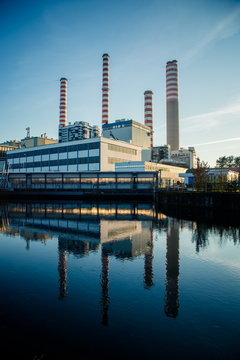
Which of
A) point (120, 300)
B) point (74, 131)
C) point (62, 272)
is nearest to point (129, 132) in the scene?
point (74, 131)

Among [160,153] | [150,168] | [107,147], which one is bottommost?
[150,168]

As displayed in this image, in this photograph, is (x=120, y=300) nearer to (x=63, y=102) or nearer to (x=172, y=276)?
(x=172, y=276)

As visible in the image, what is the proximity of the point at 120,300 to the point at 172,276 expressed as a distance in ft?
9.35

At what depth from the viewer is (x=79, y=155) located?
244ft

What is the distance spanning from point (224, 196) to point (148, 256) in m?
19.2

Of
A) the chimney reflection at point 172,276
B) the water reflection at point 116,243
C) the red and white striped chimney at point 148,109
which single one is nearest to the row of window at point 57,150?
the red and white striped chimney at point 148,109

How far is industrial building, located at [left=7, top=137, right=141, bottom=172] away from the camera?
71062 mm

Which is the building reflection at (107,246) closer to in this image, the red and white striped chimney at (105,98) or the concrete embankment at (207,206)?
the concrete embankment at (207,206)

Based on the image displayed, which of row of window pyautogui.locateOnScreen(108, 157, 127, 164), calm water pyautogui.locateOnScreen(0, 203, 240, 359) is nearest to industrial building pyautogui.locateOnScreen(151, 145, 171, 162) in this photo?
row of window pyautogui.locateOnScreen(108, 157, 127, 164)

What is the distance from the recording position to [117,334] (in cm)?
599

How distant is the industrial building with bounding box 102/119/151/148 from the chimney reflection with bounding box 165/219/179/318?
7262cm

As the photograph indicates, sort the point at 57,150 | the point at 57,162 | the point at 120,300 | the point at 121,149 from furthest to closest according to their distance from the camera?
the point at 57,150 → the point at 57,162 → the point at 121,149 → the point at 120,300

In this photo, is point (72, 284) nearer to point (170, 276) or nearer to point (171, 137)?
point (170, 276)

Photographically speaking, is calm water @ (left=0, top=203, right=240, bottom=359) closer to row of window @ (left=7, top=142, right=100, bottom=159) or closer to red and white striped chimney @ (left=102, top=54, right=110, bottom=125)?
row of window @ (left=7, top=142, right=100, bottom=159)
